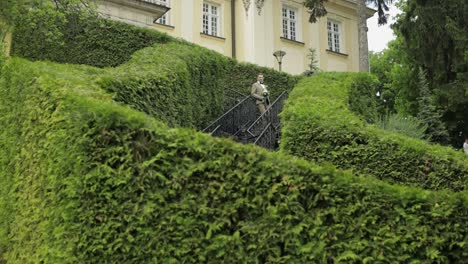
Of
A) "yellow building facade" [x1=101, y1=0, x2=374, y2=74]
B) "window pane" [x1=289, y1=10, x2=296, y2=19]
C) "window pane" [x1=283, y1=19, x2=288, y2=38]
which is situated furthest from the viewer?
"window pane" [x1=289, y1=10, x2=296, y2=19]

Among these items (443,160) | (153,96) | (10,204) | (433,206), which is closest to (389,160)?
(443,160)

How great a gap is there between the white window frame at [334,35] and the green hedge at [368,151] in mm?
23724

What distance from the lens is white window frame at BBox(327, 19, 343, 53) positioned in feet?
108

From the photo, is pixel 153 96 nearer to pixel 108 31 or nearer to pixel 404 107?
pixel 108 31

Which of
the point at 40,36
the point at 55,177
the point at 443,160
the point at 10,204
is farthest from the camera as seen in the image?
the point at 40,36

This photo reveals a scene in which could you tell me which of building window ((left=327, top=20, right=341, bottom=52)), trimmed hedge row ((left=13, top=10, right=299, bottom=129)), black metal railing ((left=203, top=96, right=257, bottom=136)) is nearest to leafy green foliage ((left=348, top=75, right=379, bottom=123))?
black metal railing ((left=203, top=96, right=257, bottom=136))

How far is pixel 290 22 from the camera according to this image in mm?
31531

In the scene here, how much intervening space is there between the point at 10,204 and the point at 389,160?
582 centimetres

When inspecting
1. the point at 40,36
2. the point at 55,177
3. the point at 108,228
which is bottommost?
the point at 108,228

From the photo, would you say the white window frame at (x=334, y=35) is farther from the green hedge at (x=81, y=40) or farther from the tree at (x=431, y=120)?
the green hedge at (x=81, y=40)

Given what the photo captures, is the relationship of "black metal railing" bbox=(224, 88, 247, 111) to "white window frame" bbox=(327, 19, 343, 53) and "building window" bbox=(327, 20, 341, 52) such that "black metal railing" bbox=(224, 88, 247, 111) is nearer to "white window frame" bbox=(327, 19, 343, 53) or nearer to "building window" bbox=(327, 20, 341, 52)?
"white window frame" bbox=(327, 19, 343, 53)

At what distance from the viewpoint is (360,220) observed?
4352 millimetres

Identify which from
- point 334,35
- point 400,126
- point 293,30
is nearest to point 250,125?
point 400,126

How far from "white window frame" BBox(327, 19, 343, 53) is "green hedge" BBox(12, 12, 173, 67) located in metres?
19.9
